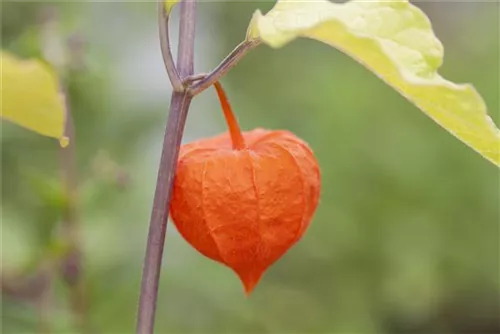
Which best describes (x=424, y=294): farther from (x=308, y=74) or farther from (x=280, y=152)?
(x=280, y=152)

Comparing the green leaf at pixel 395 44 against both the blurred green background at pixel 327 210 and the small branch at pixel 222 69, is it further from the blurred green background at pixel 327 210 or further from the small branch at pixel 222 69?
the blurred green background at pixel 327 210

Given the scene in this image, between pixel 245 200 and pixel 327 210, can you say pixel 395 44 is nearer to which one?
pixel 245 200

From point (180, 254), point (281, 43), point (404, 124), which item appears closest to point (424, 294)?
point (404, 124)

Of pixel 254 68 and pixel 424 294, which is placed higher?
pixel 254 68

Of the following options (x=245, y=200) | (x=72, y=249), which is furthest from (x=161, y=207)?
(x=72, y=249)

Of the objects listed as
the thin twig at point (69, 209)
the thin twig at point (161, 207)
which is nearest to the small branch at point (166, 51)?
the thin twig at point (161, 207)

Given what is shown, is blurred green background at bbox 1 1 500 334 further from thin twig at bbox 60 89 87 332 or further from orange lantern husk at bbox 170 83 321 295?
orange lantern husk at bbox 170 83 321 295

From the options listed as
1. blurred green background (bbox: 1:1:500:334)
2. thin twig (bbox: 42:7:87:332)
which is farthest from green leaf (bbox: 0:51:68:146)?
blurred green background (bbox: 1:1:500:334)
